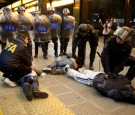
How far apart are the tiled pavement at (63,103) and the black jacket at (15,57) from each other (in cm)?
48

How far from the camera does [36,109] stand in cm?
344

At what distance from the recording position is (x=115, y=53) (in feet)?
14.3

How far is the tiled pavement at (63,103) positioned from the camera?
3.40 meters

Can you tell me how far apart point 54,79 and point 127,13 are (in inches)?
296

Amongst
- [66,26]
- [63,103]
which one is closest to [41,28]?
[66,26]

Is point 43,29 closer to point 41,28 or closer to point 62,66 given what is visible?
point 41,28

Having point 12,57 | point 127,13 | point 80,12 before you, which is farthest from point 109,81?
point 80,12

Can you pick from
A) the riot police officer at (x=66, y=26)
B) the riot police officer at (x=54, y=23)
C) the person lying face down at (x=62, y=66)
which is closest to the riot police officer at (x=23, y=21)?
the riot police officer at (x=54, y=23)

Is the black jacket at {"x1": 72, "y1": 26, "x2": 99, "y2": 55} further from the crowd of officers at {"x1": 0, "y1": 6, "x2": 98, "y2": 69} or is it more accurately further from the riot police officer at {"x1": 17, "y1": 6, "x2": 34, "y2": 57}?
the riot police officer at {"x1": 17, "y1": 6, "x2": 34, "y2": 57}

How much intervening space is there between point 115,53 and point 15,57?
1961 millimetres

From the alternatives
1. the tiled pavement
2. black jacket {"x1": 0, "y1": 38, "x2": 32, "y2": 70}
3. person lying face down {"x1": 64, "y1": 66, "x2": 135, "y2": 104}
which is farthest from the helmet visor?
black jacket {"x1": 0, "y1": 38, "x2": 32, "y2": 70}

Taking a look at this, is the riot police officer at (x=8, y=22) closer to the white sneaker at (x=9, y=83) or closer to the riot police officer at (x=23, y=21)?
the riot police officer at (x=23, y=21)

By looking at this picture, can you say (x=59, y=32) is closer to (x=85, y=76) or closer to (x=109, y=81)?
(x=85, y=76)

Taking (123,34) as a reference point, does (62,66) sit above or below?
below
